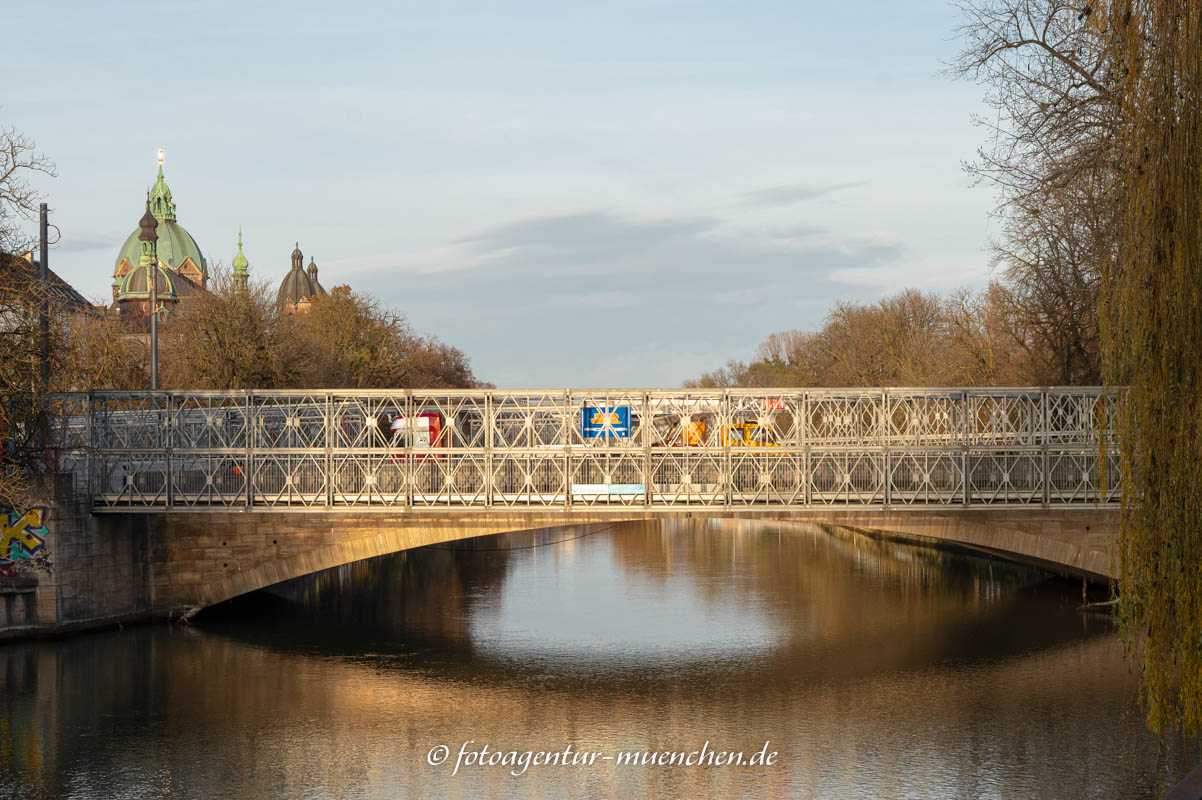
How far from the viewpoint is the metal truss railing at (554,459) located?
1200 inches

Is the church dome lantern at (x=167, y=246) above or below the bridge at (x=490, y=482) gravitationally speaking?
above

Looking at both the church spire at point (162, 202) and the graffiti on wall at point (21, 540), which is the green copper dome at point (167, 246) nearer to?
the church spire at point (162, 202)

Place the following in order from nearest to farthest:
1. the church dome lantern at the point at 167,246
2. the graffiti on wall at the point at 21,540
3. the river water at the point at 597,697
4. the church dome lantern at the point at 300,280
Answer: the river water at the point at 597,697
the graffiti on wall at the point at 21,540
the church dome lantern at the point at 167,246
the church dome lantern at the point at 300,280

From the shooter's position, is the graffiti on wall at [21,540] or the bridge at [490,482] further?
the graffiti on wall at [21,540]

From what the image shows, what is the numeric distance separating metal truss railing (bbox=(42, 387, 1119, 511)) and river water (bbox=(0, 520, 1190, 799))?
12.5 ft

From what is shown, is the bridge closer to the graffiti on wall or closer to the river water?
the graffiti on wall

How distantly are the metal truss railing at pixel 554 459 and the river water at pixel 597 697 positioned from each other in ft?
12.5

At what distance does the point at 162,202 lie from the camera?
575ft

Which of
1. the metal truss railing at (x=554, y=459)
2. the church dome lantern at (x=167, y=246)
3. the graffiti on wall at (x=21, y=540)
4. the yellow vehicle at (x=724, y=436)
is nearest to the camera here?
the metal truss railing at (x=554, y=459)

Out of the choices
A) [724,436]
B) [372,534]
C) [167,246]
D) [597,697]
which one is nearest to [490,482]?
[372,534]

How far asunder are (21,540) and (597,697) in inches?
617

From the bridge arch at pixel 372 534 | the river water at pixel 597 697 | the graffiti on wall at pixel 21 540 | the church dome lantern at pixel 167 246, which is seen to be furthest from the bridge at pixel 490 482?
the church dome lantern at pixel 167 246

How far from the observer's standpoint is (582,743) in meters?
22.4

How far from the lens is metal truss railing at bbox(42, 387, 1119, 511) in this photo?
30469 mm
